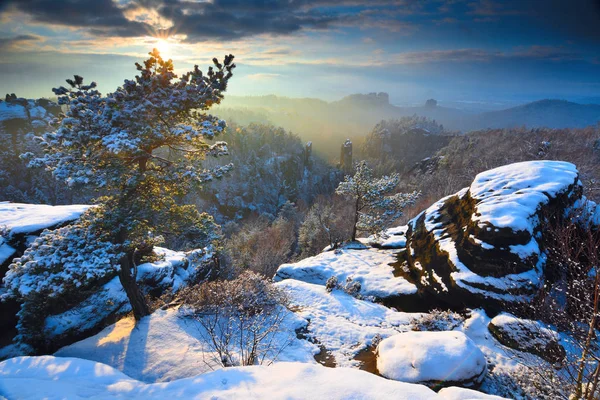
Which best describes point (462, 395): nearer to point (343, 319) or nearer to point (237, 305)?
point (343, 319)

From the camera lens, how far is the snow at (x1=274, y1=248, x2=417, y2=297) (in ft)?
48.8

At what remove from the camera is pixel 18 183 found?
58.4 m

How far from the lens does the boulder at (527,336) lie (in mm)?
7800

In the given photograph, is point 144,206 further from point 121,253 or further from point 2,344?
point 2,344

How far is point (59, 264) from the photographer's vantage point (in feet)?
25.6

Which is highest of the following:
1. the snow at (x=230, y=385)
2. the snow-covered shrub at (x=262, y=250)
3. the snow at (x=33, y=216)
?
the snow at (x=33, y=216)

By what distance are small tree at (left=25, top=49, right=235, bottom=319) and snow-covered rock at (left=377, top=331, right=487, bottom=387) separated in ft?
25.6

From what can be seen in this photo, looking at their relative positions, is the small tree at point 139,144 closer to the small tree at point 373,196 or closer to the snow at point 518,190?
the snow at point 518,190

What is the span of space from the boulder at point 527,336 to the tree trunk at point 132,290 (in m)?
13.1

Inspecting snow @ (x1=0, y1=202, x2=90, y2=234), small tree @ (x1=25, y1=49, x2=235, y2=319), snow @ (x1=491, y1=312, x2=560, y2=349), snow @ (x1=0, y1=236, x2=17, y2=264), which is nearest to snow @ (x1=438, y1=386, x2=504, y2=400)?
snow @ (x1=491, y1=312, x2=560, y2=349)

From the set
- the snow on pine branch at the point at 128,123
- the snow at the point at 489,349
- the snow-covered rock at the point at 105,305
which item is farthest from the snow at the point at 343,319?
the snow on pine branch at the point at 128,123

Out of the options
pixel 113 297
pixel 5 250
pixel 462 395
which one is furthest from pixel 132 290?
pixel 462 395

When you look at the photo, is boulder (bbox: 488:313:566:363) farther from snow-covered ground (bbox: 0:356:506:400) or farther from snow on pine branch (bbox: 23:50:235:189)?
snow on pine branch (bbox: 23:50:235:189)

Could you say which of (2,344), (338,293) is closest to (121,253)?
(2,344)
